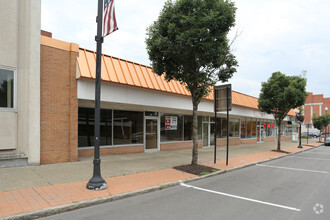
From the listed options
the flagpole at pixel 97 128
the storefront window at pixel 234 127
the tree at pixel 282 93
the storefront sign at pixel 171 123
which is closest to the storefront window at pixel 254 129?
the storefront window at pixel 234 127

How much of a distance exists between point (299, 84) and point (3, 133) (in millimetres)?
18924

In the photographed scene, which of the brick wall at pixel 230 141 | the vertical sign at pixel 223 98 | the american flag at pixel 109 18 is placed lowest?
the brick wall at pixel 230 141

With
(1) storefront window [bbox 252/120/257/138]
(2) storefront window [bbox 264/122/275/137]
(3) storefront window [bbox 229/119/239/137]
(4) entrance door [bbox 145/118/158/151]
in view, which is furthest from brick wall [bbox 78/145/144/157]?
(2) storefront window [bbox 264/122/275/137]

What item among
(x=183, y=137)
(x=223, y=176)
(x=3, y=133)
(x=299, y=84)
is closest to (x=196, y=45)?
(x=223, y=176)

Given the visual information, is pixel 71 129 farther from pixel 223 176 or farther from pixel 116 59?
pixel 223 176

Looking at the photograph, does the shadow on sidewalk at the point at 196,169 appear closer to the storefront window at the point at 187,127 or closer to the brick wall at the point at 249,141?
the storefront window at the point at 187,127

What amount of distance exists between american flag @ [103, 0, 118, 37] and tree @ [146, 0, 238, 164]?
2.74 metres

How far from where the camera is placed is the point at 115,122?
38.7ft

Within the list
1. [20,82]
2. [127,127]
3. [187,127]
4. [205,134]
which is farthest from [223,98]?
[20,82]

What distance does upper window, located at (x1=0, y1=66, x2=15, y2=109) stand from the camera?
760 cm

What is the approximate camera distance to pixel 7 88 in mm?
7715

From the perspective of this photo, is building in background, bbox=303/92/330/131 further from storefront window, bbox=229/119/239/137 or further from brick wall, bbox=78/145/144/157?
brick wall, bbox=78/145/144/157

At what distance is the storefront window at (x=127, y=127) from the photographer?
466 inches

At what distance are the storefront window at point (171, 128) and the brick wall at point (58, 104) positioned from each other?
626 centimetres
